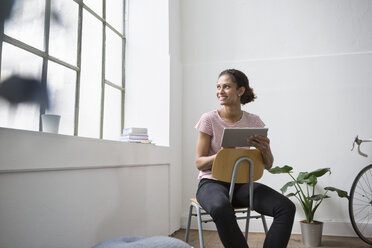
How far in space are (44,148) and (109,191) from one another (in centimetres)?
66

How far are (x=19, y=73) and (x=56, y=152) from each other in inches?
23.5

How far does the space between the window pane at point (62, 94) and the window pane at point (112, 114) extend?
52 centimetres

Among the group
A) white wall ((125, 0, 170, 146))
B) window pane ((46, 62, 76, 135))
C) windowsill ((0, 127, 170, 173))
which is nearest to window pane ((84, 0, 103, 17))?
white wall ((125, 0, 170, 146))

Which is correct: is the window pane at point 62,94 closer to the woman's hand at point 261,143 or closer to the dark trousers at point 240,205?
the dark trousers at point 240,205

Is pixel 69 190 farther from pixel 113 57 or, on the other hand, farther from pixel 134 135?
pixel 113 57

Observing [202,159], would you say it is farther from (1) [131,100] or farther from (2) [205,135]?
(1) [131,100]

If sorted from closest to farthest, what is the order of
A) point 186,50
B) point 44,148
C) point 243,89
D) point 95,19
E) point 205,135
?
point 44,148
point 205,135
point 243,89
point 95,19
point 186,50

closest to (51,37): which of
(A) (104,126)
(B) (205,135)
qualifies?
(A) (104,126)

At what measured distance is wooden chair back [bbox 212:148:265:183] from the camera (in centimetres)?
171

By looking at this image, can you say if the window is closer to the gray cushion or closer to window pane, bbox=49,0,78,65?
window pane, bbox=49,0,78,65

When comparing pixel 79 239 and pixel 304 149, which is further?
pixel 304 149

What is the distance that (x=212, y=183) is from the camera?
1.86 m

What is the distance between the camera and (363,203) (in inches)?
119

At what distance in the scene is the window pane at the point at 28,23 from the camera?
1.72 m
